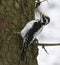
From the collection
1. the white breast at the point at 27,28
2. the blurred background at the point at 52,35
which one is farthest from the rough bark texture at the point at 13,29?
the blurred background at the point at 52,35

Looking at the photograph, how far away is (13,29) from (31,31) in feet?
1.26

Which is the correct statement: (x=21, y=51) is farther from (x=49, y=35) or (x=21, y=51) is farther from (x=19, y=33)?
(x=49, y=35)

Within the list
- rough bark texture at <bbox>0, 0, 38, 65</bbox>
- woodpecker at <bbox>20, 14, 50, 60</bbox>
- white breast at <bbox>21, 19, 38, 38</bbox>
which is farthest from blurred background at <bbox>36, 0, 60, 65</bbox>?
rough bark texture at <bbox>0, 0, 38, 65</bbox>

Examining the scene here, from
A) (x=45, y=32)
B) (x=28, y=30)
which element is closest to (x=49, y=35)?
(x=45, y=32)

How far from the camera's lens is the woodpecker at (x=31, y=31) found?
16.1 ft

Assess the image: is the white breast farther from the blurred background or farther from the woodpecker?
the blurred background

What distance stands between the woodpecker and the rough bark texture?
0.16 ft

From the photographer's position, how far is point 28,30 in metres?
5.12

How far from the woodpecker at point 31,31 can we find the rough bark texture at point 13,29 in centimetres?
5

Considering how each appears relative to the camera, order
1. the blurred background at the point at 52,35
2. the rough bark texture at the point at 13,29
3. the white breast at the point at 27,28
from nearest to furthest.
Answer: the rough bark texture at the point at 13,29 < the white breast at the point at 27,28 < the blurred background at the point at 52,35

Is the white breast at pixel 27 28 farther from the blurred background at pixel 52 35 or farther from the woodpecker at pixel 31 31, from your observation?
the blurred background at pixel 52 35

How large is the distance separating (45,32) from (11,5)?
143 inches

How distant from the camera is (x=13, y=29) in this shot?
4793mm

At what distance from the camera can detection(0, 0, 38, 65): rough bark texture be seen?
4723mm
